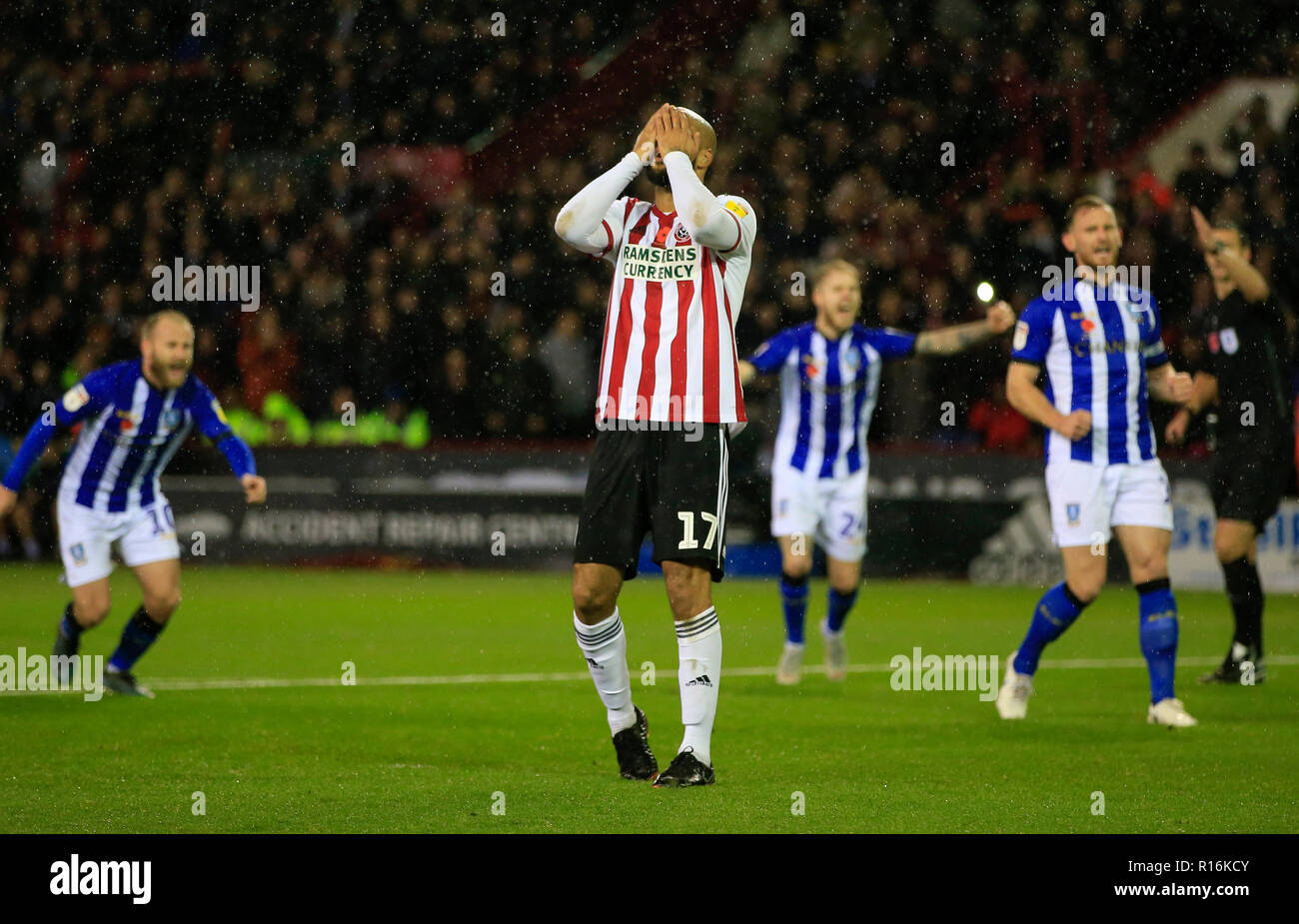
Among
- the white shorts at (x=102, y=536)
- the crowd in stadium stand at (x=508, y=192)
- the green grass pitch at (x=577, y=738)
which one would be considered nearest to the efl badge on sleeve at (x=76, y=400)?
the white shorts at (x=102, y=536)

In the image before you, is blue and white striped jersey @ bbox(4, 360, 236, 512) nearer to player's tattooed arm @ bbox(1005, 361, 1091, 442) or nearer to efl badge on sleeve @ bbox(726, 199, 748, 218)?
efl badge on sleeve @ bbox(726, 199, 748, 218)

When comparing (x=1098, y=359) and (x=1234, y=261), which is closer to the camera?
(x=1098, y=359)

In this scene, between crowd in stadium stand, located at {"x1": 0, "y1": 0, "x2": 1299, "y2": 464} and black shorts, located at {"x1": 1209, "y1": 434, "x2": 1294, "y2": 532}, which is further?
crowd in stadium stand, located at {"x1": 0, "y1": 0, "x2": 1299, "y2": 464}

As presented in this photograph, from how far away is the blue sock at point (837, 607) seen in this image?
10.2 metres

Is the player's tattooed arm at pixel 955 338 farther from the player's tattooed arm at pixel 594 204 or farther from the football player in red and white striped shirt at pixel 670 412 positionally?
the player's tattooed arm at pixel 594 204

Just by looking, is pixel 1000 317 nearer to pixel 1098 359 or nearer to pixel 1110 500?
pixel 1098 359

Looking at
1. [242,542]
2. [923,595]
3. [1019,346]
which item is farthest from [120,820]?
[242,542]

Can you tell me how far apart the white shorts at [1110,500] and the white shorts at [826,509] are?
2.37 meters

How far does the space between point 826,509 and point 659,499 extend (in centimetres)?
435

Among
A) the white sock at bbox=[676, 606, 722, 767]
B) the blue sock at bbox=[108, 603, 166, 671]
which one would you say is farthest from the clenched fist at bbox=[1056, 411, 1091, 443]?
the blue sock at bbox=[108, 603, 166, 671]

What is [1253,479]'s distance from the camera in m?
10.0

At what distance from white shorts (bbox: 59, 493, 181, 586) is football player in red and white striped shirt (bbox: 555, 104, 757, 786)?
3.47 metres

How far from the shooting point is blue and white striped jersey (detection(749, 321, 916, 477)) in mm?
10344

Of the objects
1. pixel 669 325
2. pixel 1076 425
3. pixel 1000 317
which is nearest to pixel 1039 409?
pixel 1076 425
